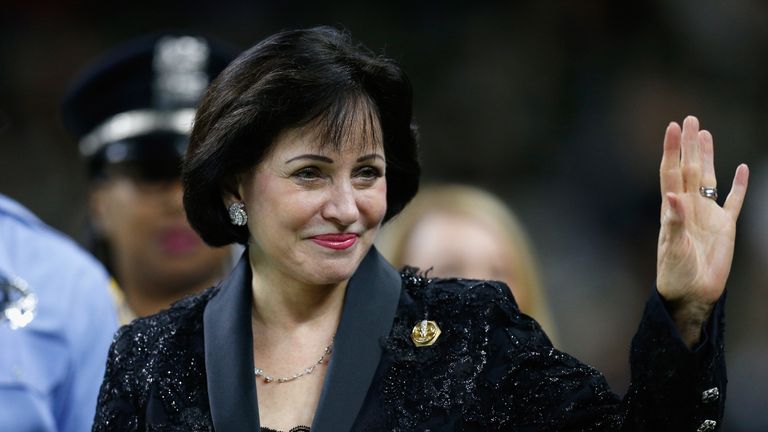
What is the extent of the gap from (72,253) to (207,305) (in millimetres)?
886

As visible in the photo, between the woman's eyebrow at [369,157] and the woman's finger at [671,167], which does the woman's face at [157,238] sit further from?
the woman's finger at [671,167]

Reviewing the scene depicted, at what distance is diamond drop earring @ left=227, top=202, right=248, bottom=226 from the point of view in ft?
9.00

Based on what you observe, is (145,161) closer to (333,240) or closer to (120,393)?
(120,393)

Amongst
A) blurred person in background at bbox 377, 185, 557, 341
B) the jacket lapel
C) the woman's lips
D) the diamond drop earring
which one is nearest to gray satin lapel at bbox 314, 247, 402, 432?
the jacket lapel

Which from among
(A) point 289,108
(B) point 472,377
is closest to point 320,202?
(A) point 289,108

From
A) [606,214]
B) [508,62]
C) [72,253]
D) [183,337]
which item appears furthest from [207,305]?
[508,62]

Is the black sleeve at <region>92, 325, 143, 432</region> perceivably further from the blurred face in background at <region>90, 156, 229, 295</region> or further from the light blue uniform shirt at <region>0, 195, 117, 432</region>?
the blurred face in background at <region>90, 156, 229, 295</region>

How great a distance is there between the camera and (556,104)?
8078 mm

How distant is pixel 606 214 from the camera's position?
25.1 ft

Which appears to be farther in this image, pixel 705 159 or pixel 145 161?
pixel 145 161

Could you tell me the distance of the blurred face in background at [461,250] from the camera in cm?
399

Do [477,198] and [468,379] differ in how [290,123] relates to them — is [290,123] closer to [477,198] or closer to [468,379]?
[468,379]

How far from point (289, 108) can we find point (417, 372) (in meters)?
0.56

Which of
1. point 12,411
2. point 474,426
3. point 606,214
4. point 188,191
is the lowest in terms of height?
point 474,426
